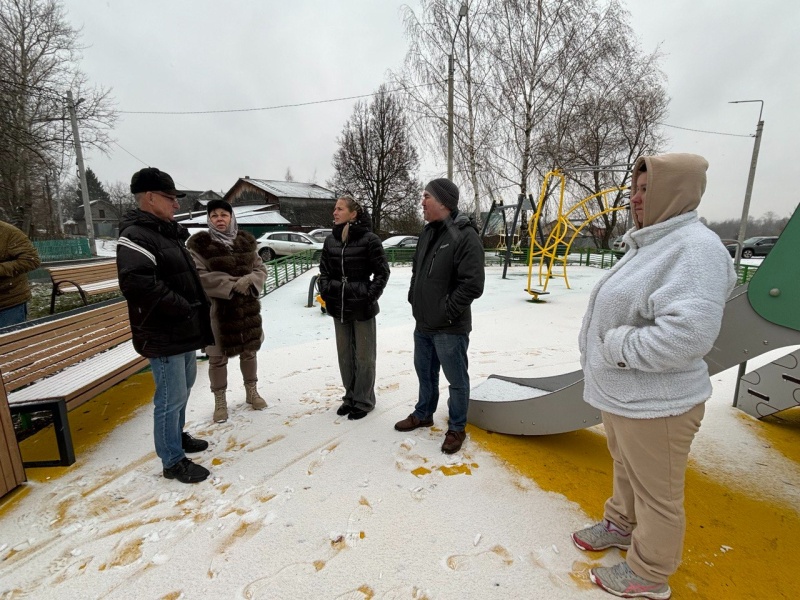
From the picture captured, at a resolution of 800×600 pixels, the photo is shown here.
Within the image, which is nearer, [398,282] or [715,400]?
[715,400]

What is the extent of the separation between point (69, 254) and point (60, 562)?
22.8 m

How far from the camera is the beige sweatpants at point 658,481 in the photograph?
4.42 ft

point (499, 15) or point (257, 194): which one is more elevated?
point (499, 15)

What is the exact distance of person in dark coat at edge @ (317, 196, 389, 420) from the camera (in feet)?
9.43

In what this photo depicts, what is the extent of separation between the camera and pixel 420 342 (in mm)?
2656

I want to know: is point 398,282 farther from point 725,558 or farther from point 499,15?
point 499,15

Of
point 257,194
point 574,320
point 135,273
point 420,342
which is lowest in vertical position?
point 574,320

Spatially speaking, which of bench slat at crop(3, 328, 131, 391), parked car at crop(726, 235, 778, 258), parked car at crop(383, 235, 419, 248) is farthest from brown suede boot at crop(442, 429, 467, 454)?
parked car at crop(726, 235, 778, 258)

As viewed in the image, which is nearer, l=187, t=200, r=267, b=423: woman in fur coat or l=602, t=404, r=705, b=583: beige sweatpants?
l=602, t=404, r=705, b=583: beige sweatpants

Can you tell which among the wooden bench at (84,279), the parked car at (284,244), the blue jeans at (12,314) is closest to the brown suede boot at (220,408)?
the blue jeans at (12,314)

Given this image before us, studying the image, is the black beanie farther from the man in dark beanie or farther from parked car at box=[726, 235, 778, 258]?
parked car at box=[726, 235, 778, 258]

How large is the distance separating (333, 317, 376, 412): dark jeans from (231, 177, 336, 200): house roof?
3477cm

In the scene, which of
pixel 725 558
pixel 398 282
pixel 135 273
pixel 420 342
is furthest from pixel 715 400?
pixel 398 282

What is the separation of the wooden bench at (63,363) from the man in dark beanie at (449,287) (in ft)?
7.53
